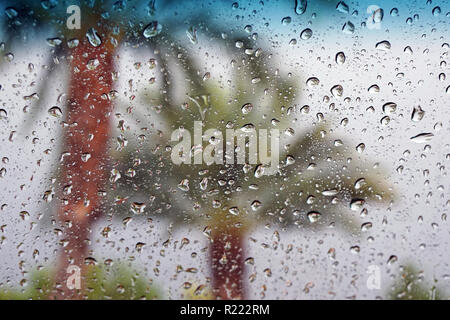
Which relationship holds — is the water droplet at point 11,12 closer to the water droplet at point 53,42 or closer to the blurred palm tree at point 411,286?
the water droplet at point 53,42

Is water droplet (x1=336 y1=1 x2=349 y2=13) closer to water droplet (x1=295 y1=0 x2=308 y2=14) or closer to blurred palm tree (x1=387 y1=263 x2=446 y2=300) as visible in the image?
water droplet (x1=295 y1=0 x2=308 y2=14)

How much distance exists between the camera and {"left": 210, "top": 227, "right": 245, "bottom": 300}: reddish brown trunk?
81cm

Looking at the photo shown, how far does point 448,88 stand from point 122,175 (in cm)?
76

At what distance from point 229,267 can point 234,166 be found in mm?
227

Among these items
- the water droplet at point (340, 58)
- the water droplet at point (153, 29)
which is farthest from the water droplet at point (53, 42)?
the water droplet at point (340, 58)

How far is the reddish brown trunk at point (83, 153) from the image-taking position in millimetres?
801

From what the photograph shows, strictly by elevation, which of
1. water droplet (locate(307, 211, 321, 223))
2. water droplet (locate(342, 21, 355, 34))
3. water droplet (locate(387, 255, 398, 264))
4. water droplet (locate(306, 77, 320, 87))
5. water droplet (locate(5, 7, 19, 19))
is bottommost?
water droplet (locate(387, 255, 398, 264))

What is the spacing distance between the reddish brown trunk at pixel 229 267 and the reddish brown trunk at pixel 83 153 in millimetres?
289

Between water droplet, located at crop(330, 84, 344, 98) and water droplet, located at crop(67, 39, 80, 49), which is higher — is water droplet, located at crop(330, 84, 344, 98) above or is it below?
below

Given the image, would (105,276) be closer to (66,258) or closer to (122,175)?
(66,258)

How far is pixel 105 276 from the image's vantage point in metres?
0.80

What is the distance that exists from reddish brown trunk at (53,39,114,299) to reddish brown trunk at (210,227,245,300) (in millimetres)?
289

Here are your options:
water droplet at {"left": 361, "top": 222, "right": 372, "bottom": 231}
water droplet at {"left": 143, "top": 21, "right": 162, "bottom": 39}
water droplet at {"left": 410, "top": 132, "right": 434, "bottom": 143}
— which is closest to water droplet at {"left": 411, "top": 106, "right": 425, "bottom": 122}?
water droplet at {"left": 410, "top": 132, "right": 434, "bottom": 143}
